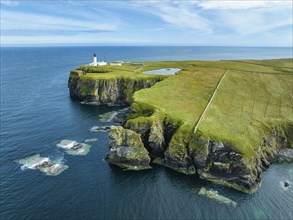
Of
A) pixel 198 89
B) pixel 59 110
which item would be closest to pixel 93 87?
pixel 59 110

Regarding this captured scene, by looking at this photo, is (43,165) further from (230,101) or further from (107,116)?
(230,101)

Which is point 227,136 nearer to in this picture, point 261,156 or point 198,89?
point 261,156

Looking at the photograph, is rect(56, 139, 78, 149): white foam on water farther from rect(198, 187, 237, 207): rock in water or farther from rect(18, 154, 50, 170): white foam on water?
rect(198, 187, 237, 207): rock in water

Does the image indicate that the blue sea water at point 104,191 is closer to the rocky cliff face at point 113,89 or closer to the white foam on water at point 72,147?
the white foam on water at point 72,147

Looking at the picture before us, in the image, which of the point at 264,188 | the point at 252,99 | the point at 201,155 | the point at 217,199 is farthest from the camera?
the point at 252,99

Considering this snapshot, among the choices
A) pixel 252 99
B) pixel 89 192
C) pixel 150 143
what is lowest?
pixel 89 192

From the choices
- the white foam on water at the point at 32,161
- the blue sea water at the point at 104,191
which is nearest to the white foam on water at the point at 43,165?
the white foam on water at the point at 32,161

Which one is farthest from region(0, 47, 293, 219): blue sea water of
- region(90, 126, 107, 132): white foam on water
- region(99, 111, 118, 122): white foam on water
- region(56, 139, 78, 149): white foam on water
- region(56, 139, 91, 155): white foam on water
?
region(99, 111, 118, 122): white foam on water
